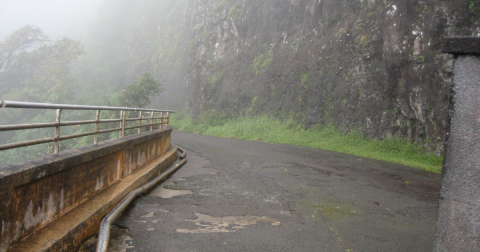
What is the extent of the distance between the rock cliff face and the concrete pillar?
12.3 meters

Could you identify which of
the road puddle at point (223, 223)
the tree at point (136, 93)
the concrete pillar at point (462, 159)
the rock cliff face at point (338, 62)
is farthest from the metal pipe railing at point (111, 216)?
the tree at point (136, 93)

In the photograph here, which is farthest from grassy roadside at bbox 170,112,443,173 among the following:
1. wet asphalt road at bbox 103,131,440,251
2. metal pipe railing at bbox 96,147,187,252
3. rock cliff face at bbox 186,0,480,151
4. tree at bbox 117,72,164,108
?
metal pipe railing at bbox 96,147,187,252

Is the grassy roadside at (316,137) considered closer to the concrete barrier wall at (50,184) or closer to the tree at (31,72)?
the concrete barrier wall at (50,184)

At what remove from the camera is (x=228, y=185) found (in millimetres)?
8219

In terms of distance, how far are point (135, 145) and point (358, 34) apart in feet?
52.1

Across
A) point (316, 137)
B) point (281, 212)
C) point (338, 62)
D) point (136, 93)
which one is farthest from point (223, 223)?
point (136, 93)

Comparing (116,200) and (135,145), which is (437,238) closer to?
(116,200)

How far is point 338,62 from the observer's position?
21.3 meters

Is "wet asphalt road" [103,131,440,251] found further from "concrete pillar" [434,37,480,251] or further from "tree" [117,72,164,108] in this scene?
"tree" [117,72,164,108]

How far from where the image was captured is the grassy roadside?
1474 cm

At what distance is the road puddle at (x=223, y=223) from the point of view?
5.08 meters

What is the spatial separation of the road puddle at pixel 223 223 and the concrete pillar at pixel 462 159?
281cm

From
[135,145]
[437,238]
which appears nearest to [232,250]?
[437,238]

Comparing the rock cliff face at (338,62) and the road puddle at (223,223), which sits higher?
the rock cliff face at (338,62)
